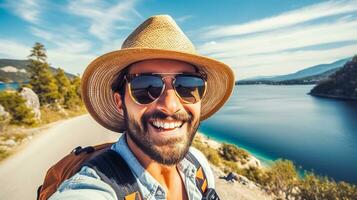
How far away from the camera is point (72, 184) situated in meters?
1.13

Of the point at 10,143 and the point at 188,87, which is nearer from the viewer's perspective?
the point at 188,87

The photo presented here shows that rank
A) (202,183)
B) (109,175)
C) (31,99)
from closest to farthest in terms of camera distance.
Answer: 1. (109,175)
2. (202,183)
3. (31,99)

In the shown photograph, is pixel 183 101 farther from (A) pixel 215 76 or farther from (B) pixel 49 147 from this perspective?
(B) pixel 49 147

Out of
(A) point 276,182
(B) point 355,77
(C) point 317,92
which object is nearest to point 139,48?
(A) point 276,182

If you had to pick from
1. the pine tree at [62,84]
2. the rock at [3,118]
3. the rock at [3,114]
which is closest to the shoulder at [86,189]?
the rock at [3,118]

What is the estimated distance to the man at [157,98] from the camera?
56.8 inches

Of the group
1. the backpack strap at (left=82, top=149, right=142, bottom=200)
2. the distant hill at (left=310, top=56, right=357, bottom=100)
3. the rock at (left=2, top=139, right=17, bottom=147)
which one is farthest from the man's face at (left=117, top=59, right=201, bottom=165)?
the distant hill at (left=310, top=56, right=357, bottom=100)

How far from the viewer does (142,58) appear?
1.48 meters

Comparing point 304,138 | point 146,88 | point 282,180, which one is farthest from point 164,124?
point 304,138

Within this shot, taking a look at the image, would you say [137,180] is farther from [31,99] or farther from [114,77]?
[31,99]

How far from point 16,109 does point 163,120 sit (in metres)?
18.1

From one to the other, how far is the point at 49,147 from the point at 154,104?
1100 centimetres

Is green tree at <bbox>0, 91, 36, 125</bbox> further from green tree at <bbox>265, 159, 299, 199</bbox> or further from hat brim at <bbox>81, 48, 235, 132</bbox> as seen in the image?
hat brim at <bbox>81, 48, 235, 132</bbox>

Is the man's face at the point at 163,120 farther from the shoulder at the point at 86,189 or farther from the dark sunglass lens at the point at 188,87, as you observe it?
the shoulder at the point at 86,189
